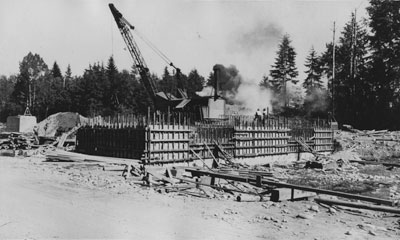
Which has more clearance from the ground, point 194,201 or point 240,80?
point 240,80

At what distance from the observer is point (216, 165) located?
70.1 ft

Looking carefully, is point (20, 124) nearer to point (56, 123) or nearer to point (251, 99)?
point (56, 123)

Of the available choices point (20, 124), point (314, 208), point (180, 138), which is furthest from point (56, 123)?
point (314, 208)

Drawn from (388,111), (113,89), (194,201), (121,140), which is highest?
(113,89)

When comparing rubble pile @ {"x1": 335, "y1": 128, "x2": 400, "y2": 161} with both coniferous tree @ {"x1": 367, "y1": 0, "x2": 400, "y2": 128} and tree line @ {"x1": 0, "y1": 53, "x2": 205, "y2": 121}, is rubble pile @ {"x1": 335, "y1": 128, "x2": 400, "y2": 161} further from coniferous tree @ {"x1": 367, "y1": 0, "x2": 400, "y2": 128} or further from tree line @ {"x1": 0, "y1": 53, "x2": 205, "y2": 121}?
tree line @ {"x1": 0, "y1": 53, "x2": 205, "y2": 121}

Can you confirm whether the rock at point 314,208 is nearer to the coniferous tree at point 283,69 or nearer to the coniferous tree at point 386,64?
the coniferous tree at point 386,64

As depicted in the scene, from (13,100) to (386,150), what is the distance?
225ft

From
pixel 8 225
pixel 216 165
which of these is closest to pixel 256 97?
pixel 216 165

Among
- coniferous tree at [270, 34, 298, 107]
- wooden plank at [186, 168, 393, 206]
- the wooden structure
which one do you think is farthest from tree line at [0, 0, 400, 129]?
wooden plank at [186, 168, 393, 206]

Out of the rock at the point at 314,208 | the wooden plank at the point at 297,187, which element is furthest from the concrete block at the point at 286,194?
the rock at the point at 314,208

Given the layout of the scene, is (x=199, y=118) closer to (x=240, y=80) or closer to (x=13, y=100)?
(x=240, y=80)

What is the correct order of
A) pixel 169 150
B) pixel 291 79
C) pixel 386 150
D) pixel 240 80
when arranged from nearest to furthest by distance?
pixel 169 150, pixel 386 150, pixel 240 80, pixel 291 79

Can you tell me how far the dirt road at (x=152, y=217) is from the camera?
7.40m

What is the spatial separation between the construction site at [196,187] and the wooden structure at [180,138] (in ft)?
0.23
